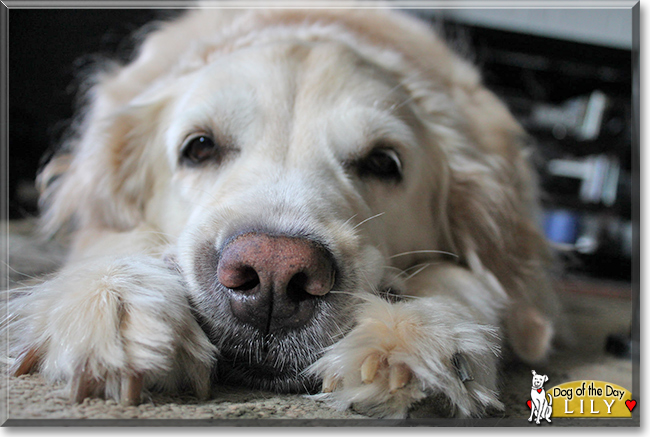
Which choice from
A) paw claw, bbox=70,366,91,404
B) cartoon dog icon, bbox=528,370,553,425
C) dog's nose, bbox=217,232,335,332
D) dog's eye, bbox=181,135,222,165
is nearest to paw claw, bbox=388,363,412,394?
dog's nose, bbox=217,232,335,332

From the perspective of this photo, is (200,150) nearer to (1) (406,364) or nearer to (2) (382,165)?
(2) (382,165)

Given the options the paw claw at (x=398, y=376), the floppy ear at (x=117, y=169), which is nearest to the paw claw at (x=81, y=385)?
the paw claw at (x=398, y=376)

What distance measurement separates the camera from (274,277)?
96 centimetres

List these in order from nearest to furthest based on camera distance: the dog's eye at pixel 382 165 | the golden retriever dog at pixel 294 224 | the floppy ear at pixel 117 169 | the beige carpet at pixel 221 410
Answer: the beige carpet at pixel 221 410, the golden retriever dog at pixel 294 224, the dog's eye at pixel 382 165, the floppy ear at pixel 117 169

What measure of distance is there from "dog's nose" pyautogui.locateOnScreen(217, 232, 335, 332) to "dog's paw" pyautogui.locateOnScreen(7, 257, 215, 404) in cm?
11

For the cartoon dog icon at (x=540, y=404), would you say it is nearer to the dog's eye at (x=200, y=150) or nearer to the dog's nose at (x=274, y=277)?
the dog's nose at (x=274, y=277)

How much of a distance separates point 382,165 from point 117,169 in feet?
3.35

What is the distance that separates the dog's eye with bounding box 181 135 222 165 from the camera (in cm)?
157

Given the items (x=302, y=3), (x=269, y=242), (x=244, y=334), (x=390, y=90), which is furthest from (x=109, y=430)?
(x=302, y=3)

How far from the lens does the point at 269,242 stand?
986mm

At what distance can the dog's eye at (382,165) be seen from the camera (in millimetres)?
1562

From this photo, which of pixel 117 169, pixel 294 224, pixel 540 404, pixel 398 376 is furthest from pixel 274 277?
pixel 117 169

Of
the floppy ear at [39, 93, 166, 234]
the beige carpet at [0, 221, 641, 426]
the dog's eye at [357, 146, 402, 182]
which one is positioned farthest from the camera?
the floppy ear at [39, 93, 166, 234]

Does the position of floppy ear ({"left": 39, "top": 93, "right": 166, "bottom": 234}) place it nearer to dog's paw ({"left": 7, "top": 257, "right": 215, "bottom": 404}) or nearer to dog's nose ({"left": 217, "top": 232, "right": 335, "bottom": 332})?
dog's paw ({"left": 7, "top": 257, "right": 215, "bottom": 404})
